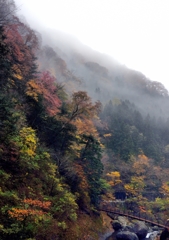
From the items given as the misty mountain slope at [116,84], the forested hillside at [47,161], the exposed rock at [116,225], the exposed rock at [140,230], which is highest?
the misty mountain slope at [116,84]

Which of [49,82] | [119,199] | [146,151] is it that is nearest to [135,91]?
[146,151]

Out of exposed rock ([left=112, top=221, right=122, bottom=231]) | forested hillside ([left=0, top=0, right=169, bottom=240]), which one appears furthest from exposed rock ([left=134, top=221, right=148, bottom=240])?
forested hillside ([left=0, top=0, right=169, bottom=240])

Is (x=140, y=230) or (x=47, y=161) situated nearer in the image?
(x=47, y=161)

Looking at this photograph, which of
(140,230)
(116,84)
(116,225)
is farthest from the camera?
(116,84)

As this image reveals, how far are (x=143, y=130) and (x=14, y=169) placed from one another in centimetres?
6037

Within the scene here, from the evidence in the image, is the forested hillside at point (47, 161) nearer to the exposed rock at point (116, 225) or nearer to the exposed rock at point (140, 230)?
the exposed rock at point (116, 225)

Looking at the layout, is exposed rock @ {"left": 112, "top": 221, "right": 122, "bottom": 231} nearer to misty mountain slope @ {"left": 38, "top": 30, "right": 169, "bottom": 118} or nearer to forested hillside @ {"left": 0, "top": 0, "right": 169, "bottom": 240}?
forested hillside @ {"left": 0, "top": 0, "right": 169, "bottom": 240}

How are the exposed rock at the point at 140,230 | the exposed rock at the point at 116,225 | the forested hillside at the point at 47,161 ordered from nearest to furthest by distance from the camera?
the forested hillside at the point at 47,161 < the exposed rock at the point at 116,225 < the exposed rock at the point at 140,230

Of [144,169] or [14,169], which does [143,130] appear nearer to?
[144,169]

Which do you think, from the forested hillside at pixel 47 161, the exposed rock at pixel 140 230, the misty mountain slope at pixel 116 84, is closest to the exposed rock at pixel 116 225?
the exposed rock at pixel 140 230

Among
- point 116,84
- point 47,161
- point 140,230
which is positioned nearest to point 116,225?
point 140,230

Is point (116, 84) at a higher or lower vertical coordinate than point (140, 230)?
higher

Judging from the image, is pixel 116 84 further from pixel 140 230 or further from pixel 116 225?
pixel 116 225

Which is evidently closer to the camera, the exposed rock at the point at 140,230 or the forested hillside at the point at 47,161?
the forested hillside at the point at 47,161
